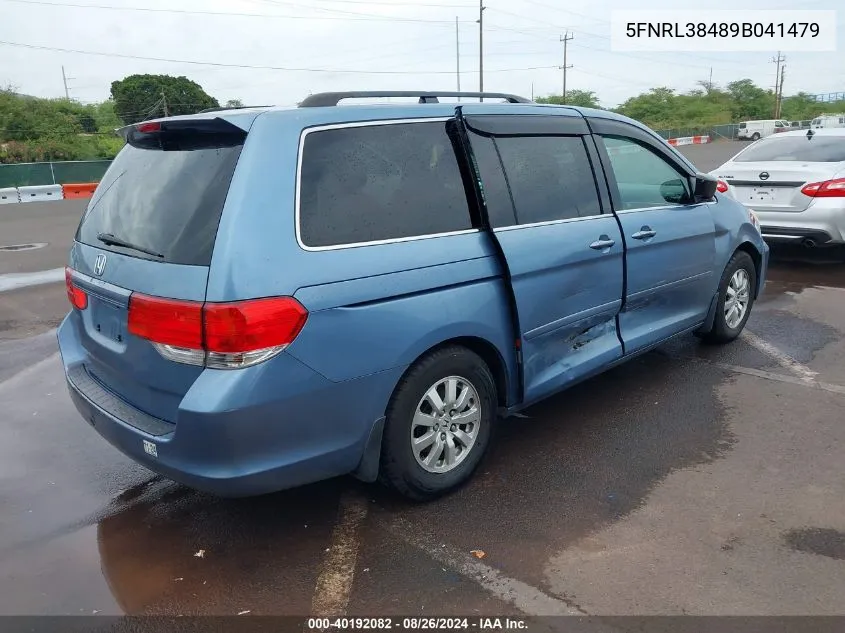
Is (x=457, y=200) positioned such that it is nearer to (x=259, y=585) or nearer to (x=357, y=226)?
(x=357, y=226)

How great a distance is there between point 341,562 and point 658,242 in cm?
277

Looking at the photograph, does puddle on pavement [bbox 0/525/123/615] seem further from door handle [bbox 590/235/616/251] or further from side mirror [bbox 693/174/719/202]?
side mirror [bbox 693/174/719/202]

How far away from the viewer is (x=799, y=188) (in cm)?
784

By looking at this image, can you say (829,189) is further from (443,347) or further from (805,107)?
(805,107)

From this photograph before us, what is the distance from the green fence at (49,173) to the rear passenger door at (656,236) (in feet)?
75.5

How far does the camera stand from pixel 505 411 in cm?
376

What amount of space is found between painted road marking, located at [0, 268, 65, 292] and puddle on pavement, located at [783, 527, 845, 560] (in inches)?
338

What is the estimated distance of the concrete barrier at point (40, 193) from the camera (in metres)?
20.9

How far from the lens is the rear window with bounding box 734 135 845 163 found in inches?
323

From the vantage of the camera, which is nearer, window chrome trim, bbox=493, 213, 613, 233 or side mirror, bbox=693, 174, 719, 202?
window chrome trim, bbox=493, 213, 613, 233

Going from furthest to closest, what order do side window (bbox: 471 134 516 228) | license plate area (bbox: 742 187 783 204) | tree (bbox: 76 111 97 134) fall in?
tree (bbox: 76 111 97 134)
license plate area (bbox: 742 187 783 204)
side window (bbox: 471 134 516 228)

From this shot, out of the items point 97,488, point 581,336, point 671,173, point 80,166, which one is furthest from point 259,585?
point 80,166

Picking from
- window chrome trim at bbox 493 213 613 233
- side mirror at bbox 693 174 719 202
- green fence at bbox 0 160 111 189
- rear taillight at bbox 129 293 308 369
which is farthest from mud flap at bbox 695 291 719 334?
green fence at bbox 0 160 111 189

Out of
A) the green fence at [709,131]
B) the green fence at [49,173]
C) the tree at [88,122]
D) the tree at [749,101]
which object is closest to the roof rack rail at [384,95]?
the green fence at [49,173]
